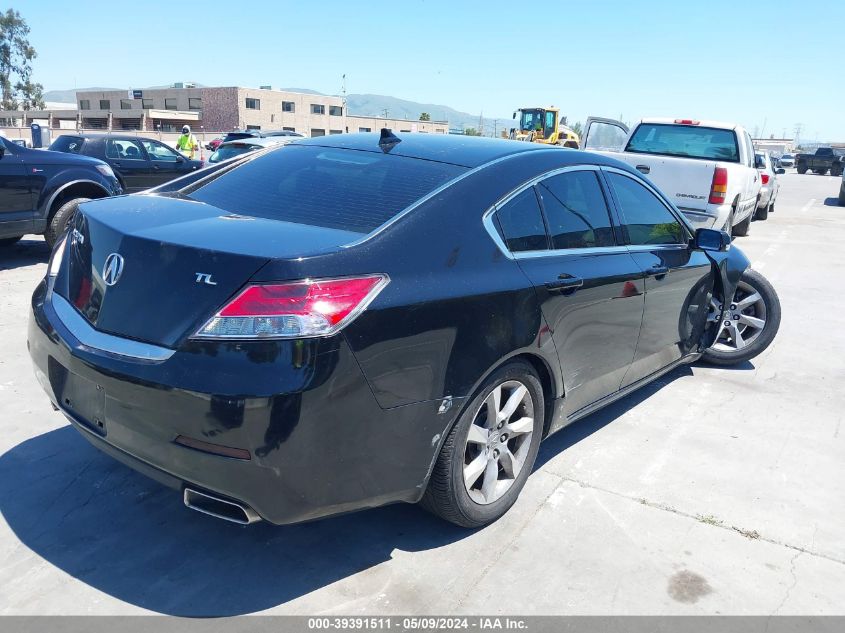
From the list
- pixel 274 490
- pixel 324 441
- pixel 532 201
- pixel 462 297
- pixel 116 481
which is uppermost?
pixel 532 201

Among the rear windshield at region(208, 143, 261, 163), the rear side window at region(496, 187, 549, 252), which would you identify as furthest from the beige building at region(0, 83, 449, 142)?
the rear side window at region(496, 187, 549, 252)

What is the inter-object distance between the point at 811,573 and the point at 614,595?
94 centimetres

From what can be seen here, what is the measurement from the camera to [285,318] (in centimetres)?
232

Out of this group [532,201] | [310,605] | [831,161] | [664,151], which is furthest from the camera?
[831,161]

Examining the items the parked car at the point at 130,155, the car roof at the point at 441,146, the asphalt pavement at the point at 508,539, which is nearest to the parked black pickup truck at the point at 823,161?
the parked car at the point at 130,155

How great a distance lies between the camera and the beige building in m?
73.0

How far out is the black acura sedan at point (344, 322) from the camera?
233 centimetres

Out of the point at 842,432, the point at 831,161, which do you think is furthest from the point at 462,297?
the point at 831,161

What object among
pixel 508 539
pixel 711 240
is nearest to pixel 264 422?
pixel 508 539

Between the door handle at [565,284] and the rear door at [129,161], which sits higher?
the door handle at [565,284]

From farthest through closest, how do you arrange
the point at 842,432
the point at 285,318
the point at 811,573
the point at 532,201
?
the point at 842,432 < the point at 532,201 < the point at 811,573 < the point at 285,318

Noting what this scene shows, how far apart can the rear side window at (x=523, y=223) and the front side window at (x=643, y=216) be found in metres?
0.86

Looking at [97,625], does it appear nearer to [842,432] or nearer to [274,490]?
[274,490]

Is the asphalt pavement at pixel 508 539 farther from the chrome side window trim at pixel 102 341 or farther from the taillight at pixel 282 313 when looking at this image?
the taillight at pixel 282 313
